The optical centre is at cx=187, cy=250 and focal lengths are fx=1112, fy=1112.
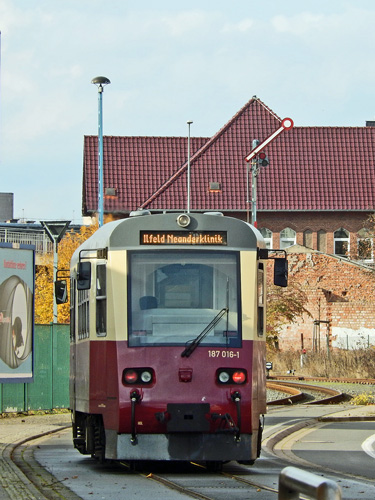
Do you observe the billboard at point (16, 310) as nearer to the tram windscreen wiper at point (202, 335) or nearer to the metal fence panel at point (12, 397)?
the tram windscreen wiper at point (202, 335)

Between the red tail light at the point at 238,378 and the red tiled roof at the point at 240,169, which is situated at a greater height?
the red tiled roof at the point at 240,169

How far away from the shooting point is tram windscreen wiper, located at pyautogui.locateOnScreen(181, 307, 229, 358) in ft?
42.3

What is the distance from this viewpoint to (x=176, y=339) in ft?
42.6

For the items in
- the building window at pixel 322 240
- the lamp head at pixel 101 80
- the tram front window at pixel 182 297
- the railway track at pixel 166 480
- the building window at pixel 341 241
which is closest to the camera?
the railway track at pixel 166 480

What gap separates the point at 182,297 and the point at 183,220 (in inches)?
38.6

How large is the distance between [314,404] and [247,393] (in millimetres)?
16547

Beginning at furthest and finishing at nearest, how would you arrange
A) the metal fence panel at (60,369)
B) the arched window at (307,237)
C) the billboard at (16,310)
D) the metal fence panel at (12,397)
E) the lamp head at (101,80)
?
the arched window at (307,237)
the lamp head at (101,80)
the metal fence panel at (60,369)
the metal fence panel at (12,397)
the billboard at (16,310)

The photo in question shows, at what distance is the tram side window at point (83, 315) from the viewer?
1420 cm

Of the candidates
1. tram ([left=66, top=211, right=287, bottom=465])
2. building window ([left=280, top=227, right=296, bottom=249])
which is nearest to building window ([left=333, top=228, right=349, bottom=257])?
building window ([left=280, top=227, right=296, bottom=249])

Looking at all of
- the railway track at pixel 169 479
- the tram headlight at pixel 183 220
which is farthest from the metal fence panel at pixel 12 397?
the tram headlight at pixel 183 220

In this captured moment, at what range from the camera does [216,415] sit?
12758mm

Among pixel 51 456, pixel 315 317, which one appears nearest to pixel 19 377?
pixel 51 456

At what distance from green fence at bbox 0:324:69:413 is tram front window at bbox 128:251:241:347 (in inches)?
514

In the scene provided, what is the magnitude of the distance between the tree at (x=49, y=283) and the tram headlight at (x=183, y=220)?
27.4 m
